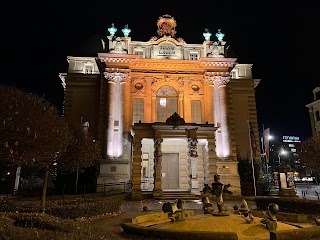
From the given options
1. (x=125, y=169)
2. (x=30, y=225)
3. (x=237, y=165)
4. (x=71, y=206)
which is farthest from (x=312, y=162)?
(x=30, y=225)

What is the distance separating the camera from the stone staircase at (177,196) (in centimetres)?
2306

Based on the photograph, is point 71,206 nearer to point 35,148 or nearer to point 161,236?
point 35,148

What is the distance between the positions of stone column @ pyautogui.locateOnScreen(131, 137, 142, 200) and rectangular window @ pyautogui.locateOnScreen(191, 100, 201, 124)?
327 inches

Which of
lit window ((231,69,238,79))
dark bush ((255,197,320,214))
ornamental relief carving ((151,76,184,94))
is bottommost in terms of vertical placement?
dark bush ((255,197,320,214))

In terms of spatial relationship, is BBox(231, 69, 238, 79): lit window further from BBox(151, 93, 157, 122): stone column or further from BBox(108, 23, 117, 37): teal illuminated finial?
BBox(108, 23, 117, 37): teal illuminated finial

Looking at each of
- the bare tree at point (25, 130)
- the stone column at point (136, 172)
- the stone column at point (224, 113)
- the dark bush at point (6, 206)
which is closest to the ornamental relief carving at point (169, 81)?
the stone column at point (224, 113)

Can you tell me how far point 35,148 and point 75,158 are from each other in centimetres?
731

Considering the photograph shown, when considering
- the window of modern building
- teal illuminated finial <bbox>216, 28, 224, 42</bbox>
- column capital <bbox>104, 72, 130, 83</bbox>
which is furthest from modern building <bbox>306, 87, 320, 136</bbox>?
the window of modern building

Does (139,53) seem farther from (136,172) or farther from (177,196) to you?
(177,196)

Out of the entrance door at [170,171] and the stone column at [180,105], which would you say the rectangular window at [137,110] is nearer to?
the stone column at [180,105]

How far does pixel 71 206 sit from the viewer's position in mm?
13578

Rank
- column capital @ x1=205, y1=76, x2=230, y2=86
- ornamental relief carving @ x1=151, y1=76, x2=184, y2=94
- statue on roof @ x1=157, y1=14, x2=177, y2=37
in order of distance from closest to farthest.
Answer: ornamental relief carving @ x1=151, y1=76, x2=184, y2=94, column capital @ x1=205, y1=76, x2=230, y2=86, statue on roof @ x1=157, y1=14, x2=177, y2=37

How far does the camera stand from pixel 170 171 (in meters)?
28.0

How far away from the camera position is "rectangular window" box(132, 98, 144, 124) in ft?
98.6
